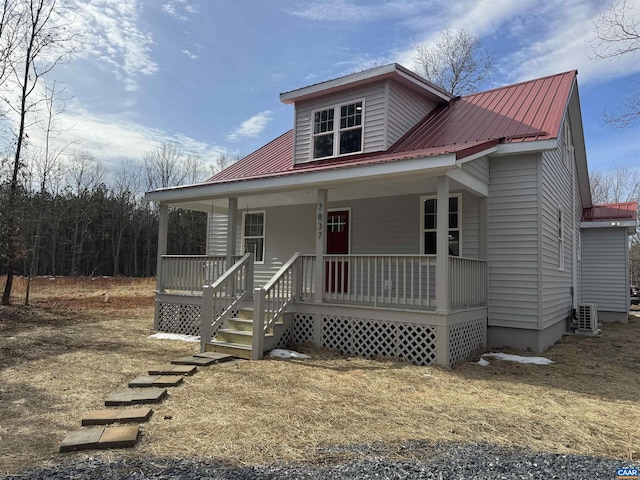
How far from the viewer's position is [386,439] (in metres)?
3.93

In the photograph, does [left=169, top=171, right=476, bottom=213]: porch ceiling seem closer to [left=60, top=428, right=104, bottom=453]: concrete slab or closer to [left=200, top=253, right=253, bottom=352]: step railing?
[left=200, top=253, right=253, bottom=352]: step railing

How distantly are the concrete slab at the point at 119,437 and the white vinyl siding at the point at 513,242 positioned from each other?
23.2 ft

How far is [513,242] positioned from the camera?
8.60 m

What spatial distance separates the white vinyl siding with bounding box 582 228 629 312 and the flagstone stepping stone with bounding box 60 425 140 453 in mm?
15849

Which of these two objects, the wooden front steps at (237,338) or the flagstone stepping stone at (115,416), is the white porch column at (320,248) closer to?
the wooden front steps at (237,338)

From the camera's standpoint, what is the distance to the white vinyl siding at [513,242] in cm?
838

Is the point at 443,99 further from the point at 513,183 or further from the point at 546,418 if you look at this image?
the point at 546,418

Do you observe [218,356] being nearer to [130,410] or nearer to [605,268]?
[130,410]

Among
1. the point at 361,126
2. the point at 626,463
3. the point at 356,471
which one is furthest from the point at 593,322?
the point at 356,471

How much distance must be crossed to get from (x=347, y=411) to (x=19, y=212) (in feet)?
43.2

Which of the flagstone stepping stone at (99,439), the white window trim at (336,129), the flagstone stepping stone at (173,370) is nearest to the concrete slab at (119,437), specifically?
the flagstone stepping stone at (99,439)

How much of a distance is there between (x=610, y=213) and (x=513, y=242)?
918cm

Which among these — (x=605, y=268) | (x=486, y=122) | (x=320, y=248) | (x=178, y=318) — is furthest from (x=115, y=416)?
(x=605, y=268)

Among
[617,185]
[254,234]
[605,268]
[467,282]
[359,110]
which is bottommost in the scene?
[467,282]
